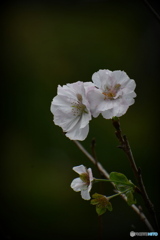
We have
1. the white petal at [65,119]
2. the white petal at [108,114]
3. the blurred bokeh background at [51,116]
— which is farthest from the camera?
the blurred bokeh background at [51,116]

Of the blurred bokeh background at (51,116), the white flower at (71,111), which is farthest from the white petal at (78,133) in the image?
the blurred bokeh background at (51,116)

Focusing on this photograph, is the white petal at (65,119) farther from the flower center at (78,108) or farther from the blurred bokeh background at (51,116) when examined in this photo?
the blurred bokeh background at (51,116)

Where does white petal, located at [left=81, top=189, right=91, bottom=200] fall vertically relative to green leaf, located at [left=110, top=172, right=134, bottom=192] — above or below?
above

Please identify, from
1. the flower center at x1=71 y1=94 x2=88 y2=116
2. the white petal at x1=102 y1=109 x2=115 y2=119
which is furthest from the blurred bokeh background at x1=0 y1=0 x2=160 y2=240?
the white petal at x1=102 y1=109 x2=115 y2=119

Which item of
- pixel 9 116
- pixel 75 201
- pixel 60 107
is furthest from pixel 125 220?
pixel 60 107

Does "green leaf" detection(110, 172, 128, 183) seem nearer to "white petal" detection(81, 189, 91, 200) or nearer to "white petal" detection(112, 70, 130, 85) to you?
"white petal" detection(81, 189, 91, 200)

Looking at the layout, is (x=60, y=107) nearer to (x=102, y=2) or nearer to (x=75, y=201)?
(x=75, y=201)

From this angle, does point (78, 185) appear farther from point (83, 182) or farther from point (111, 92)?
point (111, 92)

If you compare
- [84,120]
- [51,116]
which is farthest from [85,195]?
[51,116]
